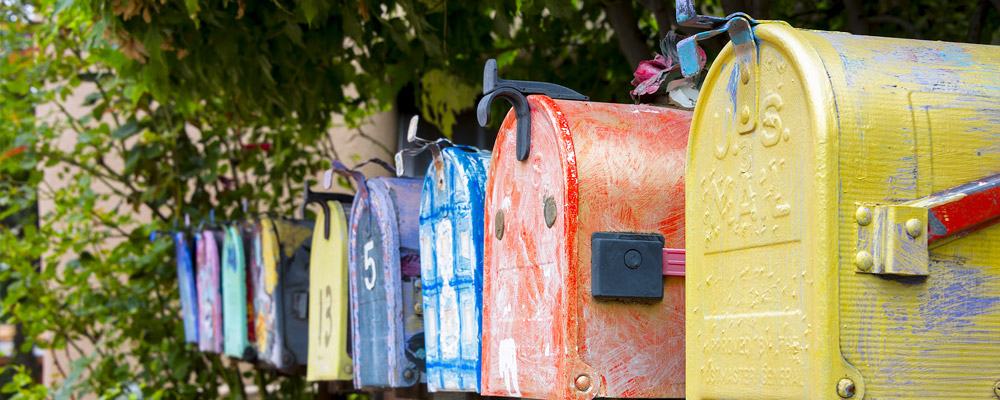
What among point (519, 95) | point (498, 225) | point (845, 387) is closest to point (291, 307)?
point (498, 225)

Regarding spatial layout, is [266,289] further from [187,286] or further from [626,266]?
[626,266]

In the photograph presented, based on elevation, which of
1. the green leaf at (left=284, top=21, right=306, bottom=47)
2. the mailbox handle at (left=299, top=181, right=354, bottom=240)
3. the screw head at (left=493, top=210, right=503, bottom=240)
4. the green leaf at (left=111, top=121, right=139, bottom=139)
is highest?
the green leaf at (left=284, top=21, right=306, bottom=47)

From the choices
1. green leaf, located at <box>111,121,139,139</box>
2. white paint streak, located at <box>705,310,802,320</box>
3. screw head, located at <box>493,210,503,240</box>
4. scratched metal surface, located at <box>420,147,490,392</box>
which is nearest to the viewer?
white paint streak, located at <box>705,310,802,320</box>

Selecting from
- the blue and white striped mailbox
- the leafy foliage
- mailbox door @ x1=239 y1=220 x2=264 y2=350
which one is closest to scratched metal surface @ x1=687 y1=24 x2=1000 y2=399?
the blue and white striped mailbox

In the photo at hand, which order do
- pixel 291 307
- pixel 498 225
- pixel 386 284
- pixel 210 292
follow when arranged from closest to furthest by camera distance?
1. pixel 498 225
2. pixel 386 284
3. pixel 291 307
4. pixel 210 292

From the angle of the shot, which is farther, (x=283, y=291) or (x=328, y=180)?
(x=283, y=291)

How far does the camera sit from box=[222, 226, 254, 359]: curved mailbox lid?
3867 millimetres

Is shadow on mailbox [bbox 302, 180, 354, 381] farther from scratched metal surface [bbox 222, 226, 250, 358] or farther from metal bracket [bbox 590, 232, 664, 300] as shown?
metal bracket [bbox 590, 232, 664, 300]

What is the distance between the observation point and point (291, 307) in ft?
11.8

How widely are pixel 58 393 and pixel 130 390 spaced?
0.31 meters

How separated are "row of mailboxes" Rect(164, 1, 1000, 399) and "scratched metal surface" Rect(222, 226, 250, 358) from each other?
1.42 metres

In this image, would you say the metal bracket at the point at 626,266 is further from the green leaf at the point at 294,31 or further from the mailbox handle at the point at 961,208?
the green leaf at the point at 294,31

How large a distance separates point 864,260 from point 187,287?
3.79 metres

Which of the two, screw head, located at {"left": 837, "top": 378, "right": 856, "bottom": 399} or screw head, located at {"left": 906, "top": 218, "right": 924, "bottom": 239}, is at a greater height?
screw head, located at {"left": 906, "top": 218, "right": 924, "bottom": 239}
